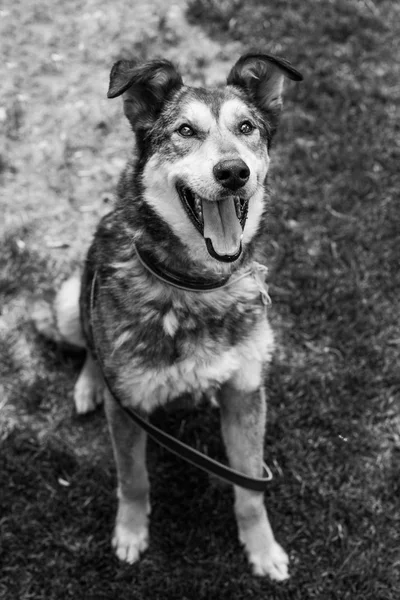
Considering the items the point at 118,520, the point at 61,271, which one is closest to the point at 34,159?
the point at 61,271

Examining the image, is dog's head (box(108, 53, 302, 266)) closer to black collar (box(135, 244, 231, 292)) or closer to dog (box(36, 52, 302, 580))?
dog (box(36, 52, 302, 580))

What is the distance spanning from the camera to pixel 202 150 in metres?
3.40

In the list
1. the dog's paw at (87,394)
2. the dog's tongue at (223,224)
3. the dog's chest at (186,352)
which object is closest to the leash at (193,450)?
the dog's chest at (186,352)

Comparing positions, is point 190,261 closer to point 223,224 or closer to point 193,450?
point 223,224

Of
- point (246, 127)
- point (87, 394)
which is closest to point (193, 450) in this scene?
point (87, 394)

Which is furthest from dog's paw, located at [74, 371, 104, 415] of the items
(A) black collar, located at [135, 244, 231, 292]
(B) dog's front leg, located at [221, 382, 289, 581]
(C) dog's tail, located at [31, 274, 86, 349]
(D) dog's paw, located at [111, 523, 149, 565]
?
(A) black collar, located at [135, 244, 231, 292]

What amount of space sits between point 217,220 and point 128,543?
2114mm

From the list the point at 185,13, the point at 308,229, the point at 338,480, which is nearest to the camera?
the point at 338,480

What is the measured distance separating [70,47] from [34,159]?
1.78 m

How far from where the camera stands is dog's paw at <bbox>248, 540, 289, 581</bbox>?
412 cm

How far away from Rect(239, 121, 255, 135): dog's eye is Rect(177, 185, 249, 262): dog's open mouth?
1.30 feet

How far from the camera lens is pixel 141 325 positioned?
369 centimetres

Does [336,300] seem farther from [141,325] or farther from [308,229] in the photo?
[141,325]

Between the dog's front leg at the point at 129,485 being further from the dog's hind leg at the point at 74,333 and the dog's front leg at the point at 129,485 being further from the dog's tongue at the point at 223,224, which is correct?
the dog's tongue at the point at 223,224
